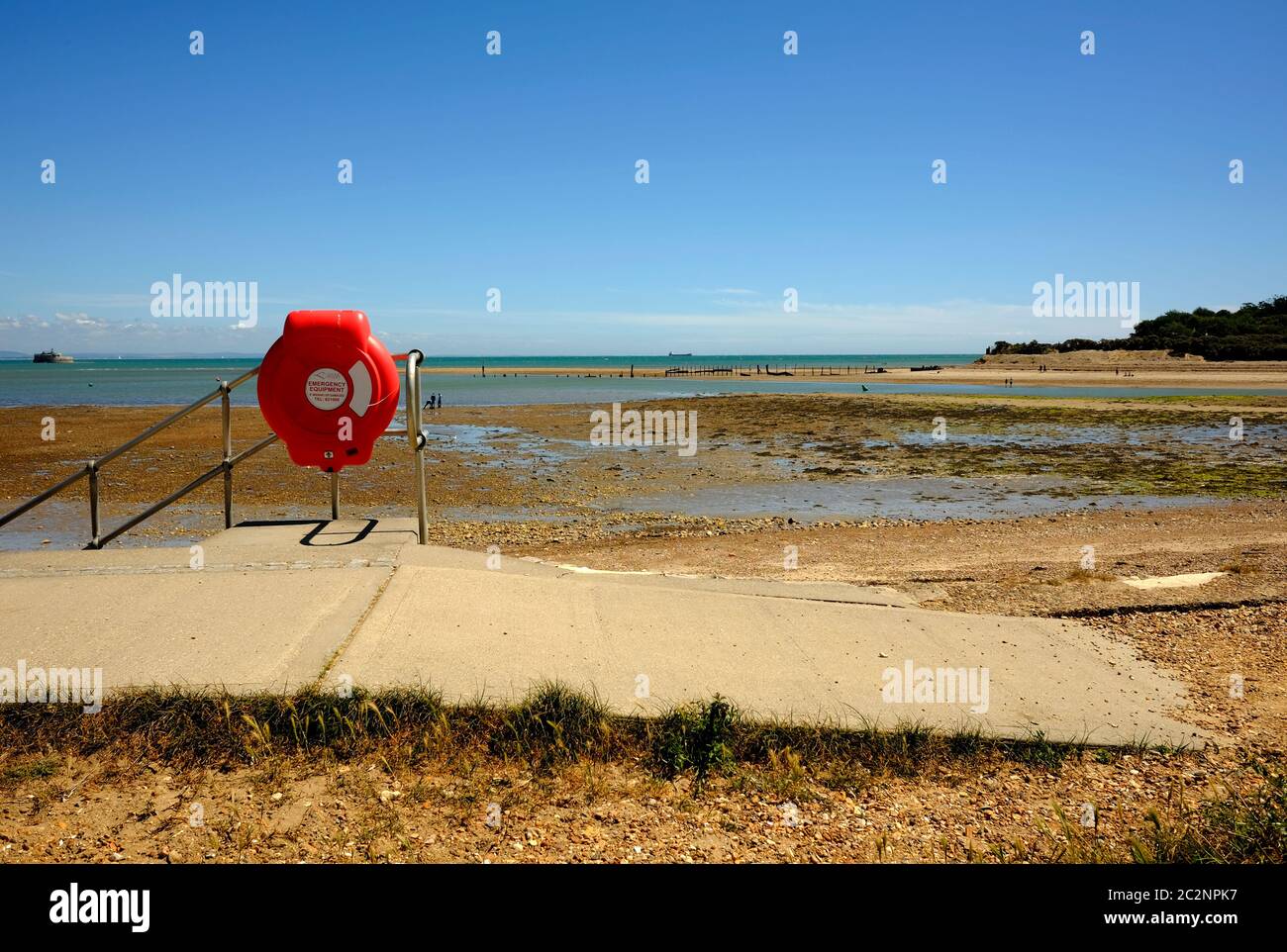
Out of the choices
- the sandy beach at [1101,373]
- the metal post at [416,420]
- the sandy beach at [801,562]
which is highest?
the sandy beach at [1101,373]

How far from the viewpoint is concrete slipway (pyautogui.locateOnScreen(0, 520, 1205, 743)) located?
5027 millimetres

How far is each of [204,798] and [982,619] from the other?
Answer: 5.38 meters

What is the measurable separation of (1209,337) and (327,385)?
11433cm

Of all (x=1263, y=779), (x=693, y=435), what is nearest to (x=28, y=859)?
(x=1263, y=779)

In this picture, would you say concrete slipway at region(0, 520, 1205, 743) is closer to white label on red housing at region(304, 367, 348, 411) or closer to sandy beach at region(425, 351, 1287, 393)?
white label on red housing at region(304, 367, 348, 411)

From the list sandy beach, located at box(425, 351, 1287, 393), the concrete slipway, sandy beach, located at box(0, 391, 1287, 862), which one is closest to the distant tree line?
sandy beach, located at box(425, 351, 1287, 393)

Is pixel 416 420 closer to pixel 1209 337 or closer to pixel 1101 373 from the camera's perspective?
pixel 1101 373

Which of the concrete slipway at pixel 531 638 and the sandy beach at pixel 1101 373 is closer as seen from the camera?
the concrete slipway at pixel 531 638

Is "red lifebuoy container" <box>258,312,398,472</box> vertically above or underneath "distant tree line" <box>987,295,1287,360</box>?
underneath

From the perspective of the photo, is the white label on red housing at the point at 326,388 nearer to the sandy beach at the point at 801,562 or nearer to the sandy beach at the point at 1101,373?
the sandy beach at the point at 801,562

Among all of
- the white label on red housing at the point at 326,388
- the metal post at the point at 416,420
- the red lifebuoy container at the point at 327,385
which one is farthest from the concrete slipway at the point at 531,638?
the white label on red housing at the point at 326,388

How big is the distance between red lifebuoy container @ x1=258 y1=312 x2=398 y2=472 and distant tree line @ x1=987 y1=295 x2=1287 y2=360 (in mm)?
104457

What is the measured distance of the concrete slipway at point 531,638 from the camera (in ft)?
16.5

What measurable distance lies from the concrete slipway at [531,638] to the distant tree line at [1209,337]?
103077 mm
